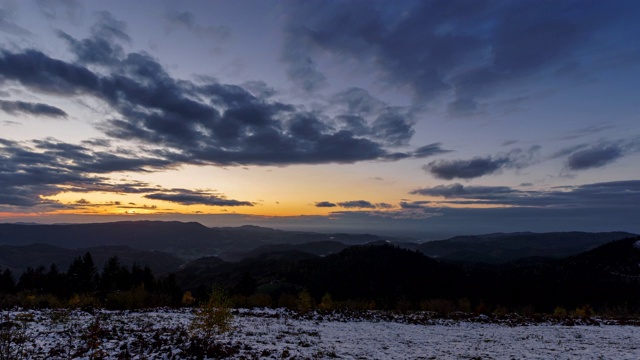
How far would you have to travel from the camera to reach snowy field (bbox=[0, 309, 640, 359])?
687 inches

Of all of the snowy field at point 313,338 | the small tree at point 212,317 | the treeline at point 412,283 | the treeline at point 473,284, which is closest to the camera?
the snowy field at point 313,338

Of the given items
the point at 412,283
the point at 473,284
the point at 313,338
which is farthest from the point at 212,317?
the point at 473,284

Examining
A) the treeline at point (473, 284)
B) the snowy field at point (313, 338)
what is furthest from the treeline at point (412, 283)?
the snowy field at point (313, 338)

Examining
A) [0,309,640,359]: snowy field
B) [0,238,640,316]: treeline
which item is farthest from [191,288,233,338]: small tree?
[0,238,640,316]: treeline

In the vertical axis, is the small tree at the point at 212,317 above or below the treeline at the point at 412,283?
above

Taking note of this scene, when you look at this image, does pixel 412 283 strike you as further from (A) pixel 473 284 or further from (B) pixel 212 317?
(B) pixel 212 317

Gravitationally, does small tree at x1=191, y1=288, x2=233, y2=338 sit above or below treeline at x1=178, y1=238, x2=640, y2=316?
above

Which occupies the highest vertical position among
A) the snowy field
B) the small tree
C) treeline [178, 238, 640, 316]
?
the small tree

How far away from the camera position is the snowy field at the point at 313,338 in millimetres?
17438

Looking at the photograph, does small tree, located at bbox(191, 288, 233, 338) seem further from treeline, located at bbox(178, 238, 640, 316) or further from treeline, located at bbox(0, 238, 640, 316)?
treeline, located at bbox(178, 238, 640, 316)

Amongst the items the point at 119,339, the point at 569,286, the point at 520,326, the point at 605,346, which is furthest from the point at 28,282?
the point at 569,286

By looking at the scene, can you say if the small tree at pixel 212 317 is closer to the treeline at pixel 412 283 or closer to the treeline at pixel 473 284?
the treeline at pixel 412 283

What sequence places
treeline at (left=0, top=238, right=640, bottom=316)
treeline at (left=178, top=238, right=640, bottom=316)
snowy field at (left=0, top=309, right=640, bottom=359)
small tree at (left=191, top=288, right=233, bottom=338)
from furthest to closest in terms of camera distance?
treeline at (left=178, top=238, right=640, bottom=316), treeline at (left=0, top=238, right=640, bottom=316), small tree at (left=191, top=288, right=233, bottom=338), snowy field at (left=0, top=309, right=640, bottom=359)

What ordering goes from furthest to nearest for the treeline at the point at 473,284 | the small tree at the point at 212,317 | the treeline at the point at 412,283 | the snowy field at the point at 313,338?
the treeline at the point at 473,284
the treeline at the point at 412,283
the small tree at the point at 212,317
the snowy field at the point at 313,338
